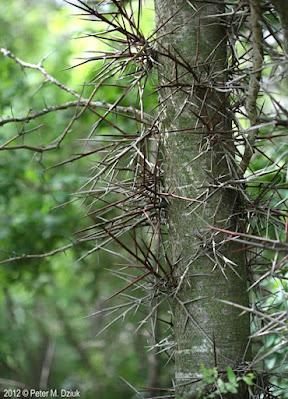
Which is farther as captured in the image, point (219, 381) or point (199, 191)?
point (199, 191)

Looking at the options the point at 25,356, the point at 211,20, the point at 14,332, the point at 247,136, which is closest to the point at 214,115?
the point at 247,136

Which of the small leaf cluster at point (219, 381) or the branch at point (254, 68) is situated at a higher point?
the branch at point (254, 68)

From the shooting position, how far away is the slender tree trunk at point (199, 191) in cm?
155

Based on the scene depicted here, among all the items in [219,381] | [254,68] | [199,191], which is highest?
[254,68]

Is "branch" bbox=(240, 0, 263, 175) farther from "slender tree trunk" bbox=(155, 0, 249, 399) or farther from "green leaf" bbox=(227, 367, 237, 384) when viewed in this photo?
"green leaf" bbox=(227, 367, 237, 384)

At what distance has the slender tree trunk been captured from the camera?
155 cm

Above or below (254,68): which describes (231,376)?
below

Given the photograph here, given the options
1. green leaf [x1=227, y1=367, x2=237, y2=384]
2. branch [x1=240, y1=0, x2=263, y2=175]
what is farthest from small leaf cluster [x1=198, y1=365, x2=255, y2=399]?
branch [x1=240, y1=0, x2=263, y2=175]

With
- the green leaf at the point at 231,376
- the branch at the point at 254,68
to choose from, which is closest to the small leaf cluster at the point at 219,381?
the green leaf at the point at 231,376

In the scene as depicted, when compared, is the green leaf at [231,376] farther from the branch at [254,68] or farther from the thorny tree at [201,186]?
the branch at [254,68]

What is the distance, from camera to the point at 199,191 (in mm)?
1614

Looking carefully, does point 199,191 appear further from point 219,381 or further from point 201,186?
point 219,381

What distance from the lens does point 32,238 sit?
3.87m

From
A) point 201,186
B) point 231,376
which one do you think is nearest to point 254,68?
point 201,186
